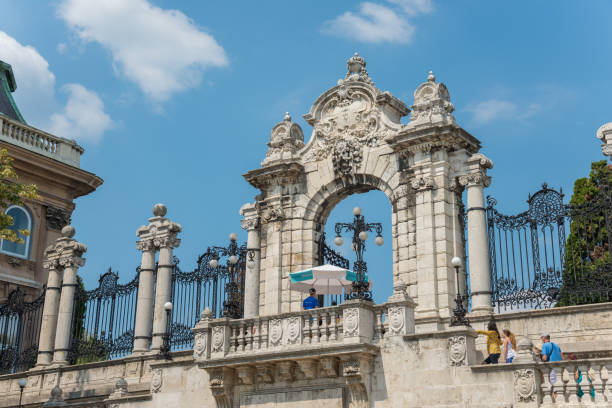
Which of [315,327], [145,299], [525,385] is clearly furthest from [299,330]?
[145,299]

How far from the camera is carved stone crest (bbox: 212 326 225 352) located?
21.6 metres

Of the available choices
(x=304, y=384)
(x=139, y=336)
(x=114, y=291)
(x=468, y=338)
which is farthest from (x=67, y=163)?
(x=468, y=338)

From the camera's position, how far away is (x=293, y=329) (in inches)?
810

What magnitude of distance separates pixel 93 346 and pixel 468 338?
15210 millimetres

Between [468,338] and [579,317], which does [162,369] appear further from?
[579,317]

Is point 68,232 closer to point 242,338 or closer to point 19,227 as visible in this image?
point 19,227

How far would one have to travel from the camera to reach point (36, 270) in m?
34.8

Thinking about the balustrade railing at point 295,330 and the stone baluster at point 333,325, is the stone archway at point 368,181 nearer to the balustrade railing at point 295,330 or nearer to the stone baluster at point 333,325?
the balustrade railing at point 295,330

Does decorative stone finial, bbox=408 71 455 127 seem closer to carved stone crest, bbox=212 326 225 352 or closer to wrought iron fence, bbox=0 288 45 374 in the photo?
carved stone crest, bbox=212 326 225 352

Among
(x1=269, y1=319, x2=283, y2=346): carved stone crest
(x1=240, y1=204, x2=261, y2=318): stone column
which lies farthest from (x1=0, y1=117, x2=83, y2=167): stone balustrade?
(x1=269, y1=319, x2=283, y2=346): carved stone crest

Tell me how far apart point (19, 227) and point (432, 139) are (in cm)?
1931

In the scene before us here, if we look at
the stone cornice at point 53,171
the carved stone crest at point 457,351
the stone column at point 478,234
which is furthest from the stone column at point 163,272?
the carved stone crest at point 457,351

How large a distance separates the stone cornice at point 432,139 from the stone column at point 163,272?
8.37 metres

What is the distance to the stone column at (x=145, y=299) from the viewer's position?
27.1m
